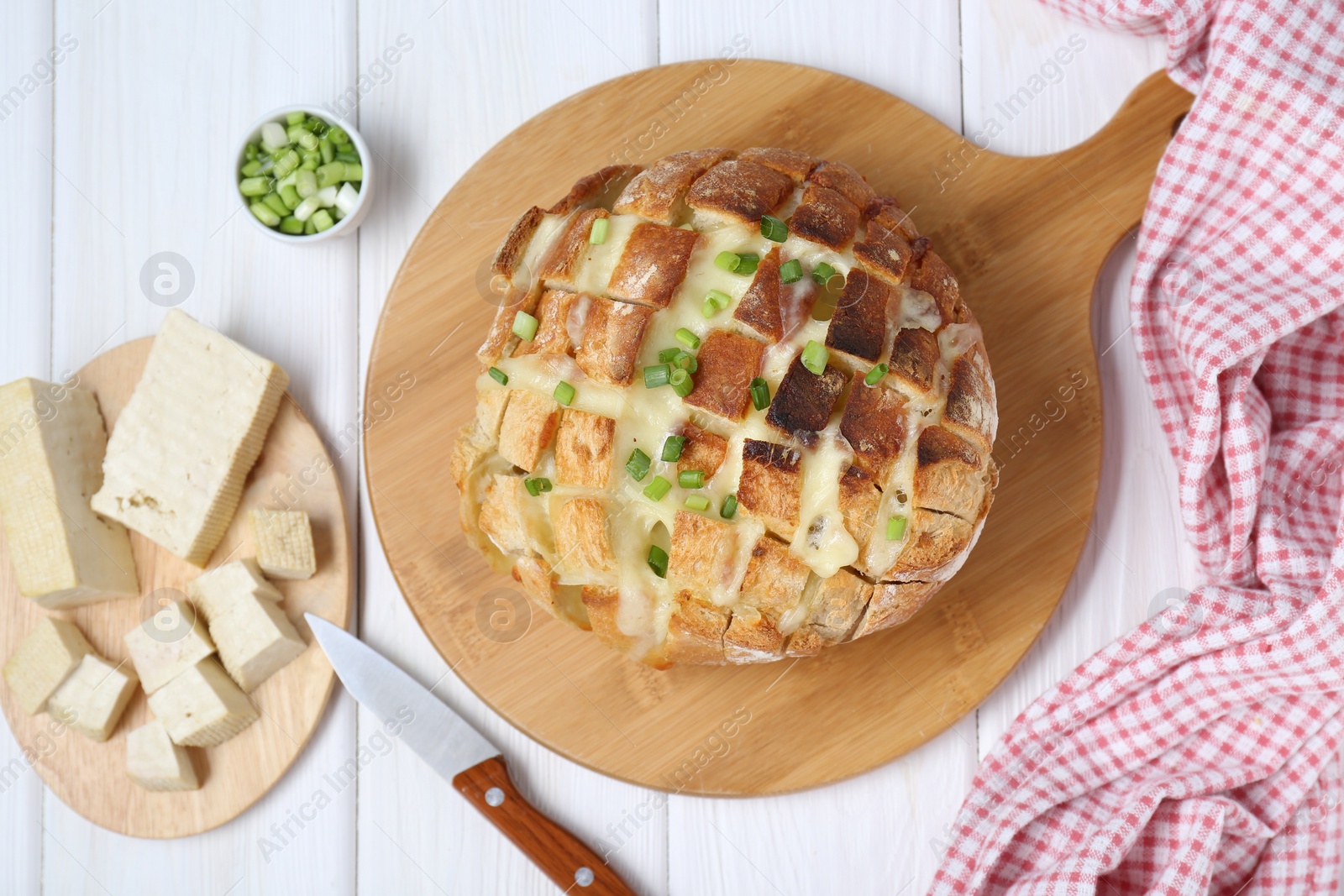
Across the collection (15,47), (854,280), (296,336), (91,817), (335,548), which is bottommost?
(91,817)

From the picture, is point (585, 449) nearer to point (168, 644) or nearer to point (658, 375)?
point (658, 375)

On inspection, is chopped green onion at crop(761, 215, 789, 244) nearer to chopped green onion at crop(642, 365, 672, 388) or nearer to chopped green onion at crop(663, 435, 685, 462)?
chopped green onion at crop(642, 365, 672, 388)

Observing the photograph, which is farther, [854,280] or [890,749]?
[890,749]

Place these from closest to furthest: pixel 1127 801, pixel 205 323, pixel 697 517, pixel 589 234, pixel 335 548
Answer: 1. pixel 697 517
2. pixel 589 234
3. pixel 1127 801
4. pixel 335 548
5. pixel 205 323

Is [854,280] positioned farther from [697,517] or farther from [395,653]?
[395,653]

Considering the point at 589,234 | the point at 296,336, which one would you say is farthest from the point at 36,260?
the point at 589,234

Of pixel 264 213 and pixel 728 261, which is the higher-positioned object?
pixel 728 261

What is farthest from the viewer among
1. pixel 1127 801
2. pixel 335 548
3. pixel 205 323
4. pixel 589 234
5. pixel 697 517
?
pixel 205 323

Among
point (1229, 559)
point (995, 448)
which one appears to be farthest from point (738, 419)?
point (1229, 559)

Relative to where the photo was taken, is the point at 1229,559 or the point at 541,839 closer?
the point at 1229,559
